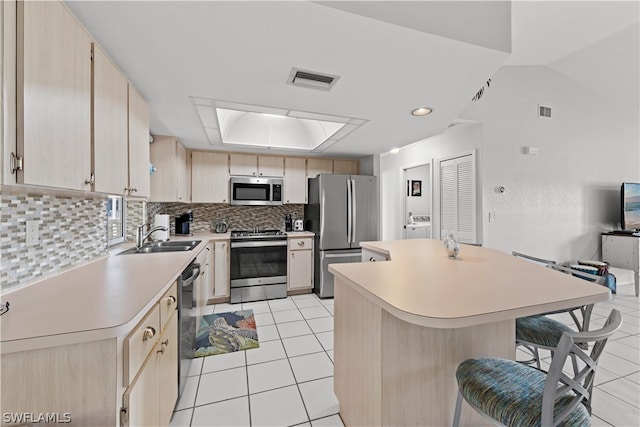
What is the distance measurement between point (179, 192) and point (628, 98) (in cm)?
784

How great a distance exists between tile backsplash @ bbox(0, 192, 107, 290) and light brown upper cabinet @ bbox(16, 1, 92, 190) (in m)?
0.35

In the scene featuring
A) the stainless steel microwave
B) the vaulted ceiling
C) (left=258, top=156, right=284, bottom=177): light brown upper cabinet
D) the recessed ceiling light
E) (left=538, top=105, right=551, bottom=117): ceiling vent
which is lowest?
the stainless steel microwave

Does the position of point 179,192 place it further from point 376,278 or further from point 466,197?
point 466,197

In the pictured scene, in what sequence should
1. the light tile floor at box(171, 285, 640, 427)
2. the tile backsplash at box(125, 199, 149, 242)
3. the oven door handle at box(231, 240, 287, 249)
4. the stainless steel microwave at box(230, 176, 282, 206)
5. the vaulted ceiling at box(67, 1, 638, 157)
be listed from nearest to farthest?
the vaulted ceiling at box(67, 1, 638, 157) → the light tile floor at box(171, 285, 640, 427) → the tile backsplash at box(125, 199, 149, 242) → the oven door handle at box(231, 240, 287, 249) → the stainless steel microwave at box(230, 176, 282, 206)

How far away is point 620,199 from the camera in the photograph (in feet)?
15.6

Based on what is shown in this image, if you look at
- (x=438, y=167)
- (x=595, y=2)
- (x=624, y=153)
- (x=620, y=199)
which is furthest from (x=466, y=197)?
(x=624, y=153)

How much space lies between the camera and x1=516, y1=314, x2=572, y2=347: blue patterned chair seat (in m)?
1.44

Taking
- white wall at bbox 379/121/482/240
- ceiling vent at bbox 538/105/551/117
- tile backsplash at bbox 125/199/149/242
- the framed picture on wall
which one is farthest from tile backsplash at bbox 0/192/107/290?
ceiling vent at bbox 538/105/551/117

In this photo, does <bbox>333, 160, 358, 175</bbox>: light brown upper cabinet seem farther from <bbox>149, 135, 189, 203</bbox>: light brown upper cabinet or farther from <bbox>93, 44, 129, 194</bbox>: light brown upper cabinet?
<bbox>93, 44, 129, 194</bbox>: light brown upper cabinet

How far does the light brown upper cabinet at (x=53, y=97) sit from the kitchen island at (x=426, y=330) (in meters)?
1.41

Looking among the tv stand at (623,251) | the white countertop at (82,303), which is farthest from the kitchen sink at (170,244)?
the tv stand at (623,251)

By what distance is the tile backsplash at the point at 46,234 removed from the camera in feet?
3.88

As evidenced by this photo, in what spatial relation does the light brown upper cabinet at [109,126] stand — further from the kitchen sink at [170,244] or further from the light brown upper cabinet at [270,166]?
the light brown upper cabinet at [270,166]

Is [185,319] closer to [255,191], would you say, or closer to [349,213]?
[255,191]
